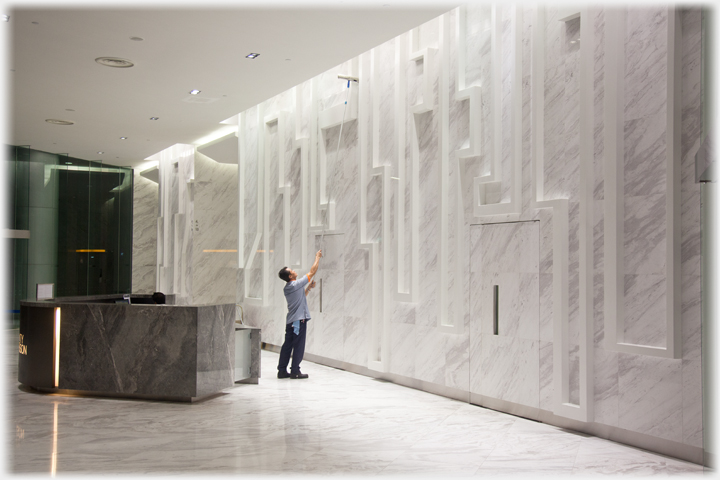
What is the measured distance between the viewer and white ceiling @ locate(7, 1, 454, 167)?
6957mm

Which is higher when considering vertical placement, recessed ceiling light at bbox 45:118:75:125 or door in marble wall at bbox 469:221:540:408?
recessed ceiling light at bbox 45:118:75:125

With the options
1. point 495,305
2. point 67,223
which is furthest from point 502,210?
point 67,223

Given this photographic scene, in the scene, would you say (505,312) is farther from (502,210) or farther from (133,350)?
(133,350)

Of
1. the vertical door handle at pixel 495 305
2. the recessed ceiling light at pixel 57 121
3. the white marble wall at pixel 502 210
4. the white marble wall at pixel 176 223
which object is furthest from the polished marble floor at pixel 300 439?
the white marble wall at pixel 176 223

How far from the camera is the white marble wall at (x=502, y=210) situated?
535 cm

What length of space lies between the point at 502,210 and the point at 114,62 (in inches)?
216

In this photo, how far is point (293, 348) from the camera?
29.5 ft

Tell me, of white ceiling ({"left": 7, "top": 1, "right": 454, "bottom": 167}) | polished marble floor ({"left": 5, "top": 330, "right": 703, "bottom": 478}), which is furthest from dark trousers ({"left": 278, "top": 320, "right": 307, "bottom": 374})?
white ceiling ({"left": 7, "top": 1, "right": 454, "bottom": 167})

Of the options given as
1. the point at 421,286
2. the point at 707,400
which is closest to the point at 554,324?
the point at 421,286

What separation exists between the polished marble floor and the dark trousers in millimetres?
1022

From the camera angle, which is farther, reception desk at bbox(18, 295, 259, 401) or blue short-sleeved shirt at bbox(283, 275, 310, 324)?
blue short-sleeved shirt at bbox(283, 275, 310, 324)

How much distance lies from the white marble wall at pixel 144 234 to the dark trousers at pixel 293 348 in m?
10.9

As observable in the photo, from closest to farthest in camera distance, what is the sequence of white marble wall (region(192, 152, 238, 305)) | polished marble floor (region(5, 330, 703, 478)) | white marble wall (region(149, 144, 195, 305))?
1. polished marble floor (region(5, 330, 703, 478))
2. white marble wall (region(192, 152, 238, 305))
3. white marble wall (region(149, 144, 195, 305))

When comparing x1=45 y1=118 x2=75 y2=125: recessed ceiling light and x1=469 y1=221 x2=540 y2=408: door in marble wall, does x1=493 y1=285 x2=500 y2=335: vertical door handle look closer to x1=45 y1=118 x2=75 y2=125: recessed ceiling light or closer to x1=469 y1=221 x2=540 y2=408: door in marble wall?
x1=469 y1=221 x2=540 y2=408: door in marble wall
